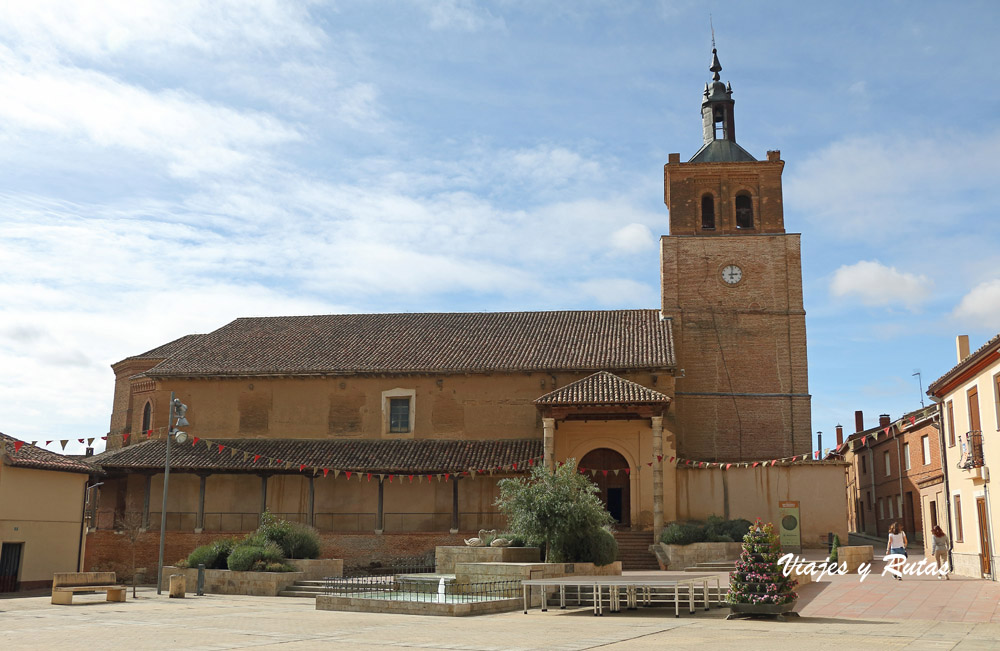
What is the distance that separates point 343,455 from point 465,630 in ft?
60.5

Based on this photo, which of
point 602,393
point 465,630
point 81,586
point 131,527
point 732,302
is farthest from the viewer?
point 732,302

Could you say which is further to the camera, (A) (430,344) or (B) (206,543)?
(A) (430,344)

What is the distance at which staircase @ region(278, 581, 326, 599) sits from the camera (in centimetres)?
2159

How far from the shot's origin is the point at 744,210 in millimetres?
34656

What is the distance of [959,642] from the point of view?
10922 mm

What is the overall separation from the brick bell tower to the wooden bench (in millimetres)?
19811

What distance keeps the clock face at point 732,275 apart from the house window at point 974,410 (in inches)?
529

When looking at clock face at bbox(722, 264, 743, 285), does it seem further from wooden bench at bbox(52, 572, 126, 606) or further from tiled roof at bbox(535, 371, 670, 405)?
wooden bench at bbox(52, 572, 126, 606)

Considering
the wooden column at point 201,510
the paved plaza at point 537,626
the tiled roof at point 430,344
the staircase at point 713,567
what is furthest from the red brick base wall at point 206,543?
the paved plaza at point 537,626

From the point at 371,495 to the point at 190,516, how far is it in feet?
22.0

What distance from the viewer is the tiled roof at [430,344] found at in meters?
31.6

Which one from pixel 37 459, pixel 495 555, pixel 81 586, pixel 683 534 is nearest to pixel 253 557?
pixel 81 586

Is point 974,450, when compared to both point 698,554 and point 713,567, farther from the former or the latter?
point 698,554

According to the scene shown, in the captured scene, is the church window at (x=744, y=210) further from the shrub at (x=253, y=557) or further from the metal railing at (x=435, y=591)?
the shrub at (x=253, y=557)
